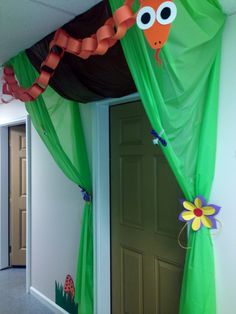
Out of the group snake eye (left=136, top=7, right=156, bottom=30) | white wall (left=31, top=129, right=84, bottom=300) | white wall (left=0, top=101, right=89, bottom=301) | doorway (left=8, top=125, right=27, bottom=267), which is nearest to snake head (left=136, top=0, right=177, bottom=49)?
snake eye (left=136, top=7, right=156, bottom=30)

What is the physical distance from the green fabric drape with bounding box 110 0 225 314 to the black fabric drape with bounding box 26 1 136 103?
26 cm

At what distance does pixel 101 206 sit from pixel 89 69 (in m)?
1.08

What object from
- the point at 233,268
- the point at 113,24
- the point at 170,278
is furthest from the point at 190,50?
the point at 170,278

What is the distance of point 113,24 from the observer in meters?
1.40

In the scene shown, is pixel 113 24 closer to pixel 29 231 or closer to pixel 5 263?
pixel 29 231

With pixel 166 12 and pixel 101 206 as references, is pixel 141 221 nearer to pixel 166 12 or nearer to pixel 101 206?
pixel 101 206

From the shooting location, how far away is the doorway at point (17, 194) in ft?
13.2

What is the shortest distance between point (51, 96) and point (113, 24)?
1021 millimetres

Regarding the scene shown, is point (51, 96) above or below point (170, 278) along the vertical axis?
above

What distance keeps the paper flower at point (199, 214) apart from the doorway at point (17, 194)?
298 cm

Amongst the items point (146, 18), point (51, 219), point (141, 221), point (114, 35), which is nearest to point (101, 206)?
point (141, 221)

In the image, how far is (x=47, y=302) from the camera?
2971mm

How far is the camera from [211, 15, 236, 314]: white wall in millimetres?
1491

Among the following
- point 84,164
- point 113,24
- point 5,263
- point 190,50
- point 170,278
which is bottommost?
point 5,263
